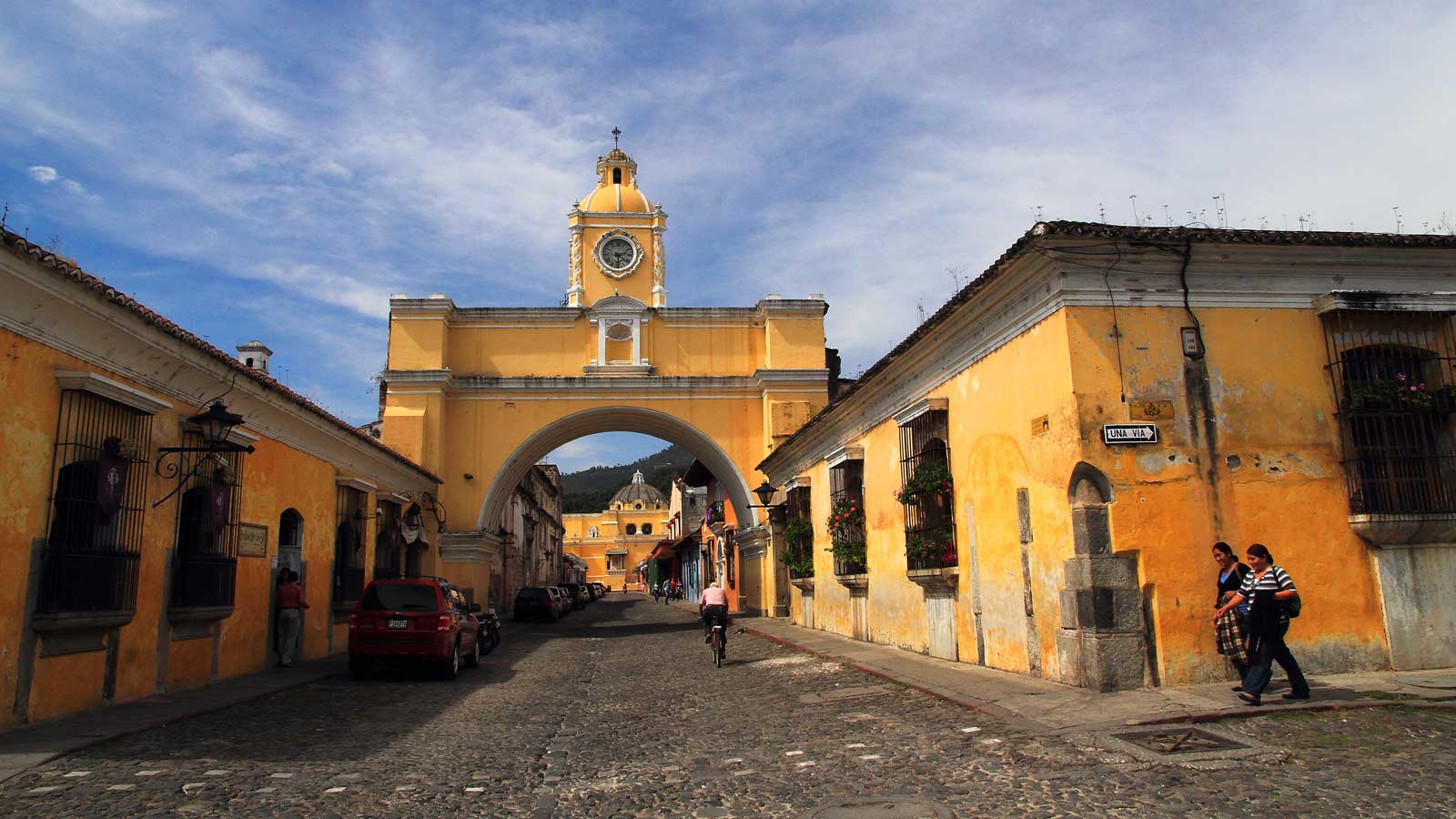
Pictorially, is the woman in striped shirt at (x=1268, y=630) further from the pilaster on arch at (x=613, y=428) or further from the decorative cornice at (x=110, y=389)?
the pilaster on arch at (x=613, y=428)

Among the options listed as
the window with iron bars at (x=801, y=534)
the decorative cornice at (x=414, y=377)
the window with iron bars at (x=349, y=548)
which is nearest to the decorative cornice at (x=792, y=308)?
the window with iron bars at (x=801, y=534)

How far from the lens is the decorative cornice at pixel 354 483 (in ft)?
54.1

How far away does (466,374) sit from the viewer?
88.0ft

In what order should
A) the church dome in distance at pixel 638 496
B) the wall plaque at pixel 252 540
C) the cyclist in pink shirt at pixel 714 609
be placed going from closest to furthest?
1. the wall plaque at pixel 252 540
2. the cyclist in pink shirt at pixel 714 609
3. the church dome in distance at pixel 638 496

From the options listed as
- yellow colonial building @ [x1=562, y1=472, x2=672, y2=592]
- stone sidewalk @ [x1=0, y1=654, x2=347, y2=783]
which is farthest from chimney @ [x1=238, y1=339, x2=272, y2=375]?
yellow colonial building @ [x1=562, y1=472, x2=672, y2=592]

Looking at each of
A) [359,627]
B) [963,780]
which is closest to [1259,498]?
[963,780]

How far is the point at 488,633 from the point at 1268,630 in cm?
1393

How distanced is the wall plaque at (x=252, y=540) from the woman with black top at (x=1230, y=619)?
1091cm

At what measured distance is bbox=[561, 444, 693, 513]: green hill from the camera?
400ft

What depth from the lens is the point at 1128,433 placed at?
840cm

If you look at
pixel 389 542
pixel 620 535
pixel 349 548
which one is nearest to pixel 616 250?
pixel 389 542

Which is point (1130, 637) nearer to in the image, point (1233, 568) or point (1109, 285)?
point (1233, 568)

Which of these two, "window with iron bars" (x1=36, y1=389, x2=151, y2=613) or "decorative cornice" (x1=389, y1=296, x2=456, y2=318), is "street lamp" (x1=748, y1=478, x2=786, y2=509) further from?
"window with iron bars" (x1=36, y1=389, x2=151, y2=613)

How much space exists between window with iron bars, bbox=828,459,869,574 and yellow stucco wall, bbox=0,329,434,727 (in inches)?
334
